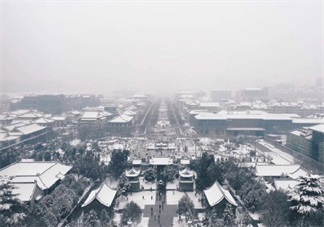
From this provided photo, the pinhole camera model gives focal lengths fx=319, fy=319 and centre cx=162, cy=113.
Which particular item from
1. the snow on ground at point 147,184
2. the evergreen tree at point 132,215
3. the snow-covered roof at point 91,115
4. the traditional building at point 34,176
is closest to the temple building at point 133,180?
the snow on ground at point 147,184

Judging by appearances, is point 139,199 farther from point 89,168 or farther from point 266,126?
point 266,126

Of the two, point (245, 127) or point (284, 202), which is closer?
point (284, 202)

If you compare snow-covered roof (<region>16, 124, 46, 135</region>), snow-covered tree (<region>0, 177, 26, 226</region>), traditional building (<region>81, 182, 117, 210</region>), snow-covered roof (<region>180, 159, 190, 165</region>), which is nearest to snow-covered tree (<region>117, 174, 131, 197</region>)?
traditional building (<region>81, 182, 117, 210</region>)

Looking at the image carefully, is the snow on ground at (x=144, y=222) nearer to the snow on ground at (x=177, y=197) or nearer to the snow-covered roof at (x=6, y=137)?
the snow on ground at (x=177, y=197)

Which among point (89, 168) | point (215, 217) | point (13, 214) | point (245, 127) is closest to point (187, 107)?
point (245, 127)

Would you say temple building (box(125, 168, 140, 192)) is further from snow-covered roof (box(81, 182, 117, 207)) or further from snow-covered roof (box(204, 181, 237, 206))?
snow-covered roof (box(204, 181, 237, 206))

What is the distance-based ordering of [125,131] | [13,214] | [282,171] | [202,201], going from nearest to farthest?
[13,214]
[202,201]
[282,171]
[125,131]

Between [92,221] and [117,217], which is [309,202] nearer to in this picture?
[92,221]
